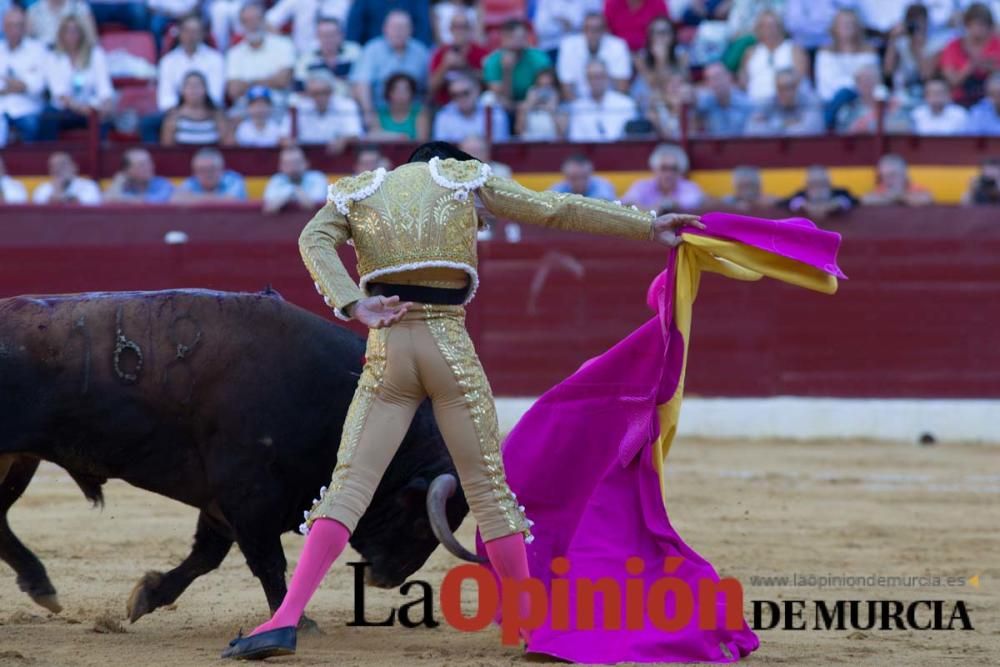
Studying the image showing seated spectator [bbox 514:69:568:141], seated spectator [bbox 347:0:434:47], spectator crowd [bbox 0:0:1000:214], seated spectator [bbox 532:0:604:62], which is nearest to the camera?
spectator crowd [bbox 0:0:1000:214]

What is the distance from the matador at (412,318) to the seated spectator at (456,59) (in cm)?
636

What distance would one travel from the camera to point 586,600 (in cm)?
429

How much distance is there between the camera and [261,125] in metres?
10.2

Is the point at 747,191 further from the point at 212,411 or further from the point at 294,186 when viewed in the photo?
the point at 212,411

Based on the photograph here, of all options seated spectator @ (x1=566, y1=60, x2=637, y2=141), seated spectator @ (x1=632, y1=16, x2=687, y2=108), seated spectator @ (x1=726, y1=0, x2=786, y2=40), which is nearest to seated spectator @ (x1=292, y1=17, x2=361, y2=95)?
seated spectator @ (x1=566, y1=60, x2=637, y2=141)

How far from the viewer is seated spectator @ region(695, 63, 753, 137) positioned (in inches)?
399

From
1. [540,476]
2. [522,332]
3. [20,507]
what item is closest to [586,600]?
[540,476]

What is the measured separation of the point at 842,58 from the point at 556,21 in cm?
189

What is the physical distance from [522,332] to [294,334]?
17.8 ft

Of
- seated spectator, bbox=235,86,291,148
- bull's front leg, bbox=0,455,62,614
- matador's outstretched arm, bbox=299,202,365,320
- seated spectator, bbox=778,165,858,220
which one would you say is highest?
seated spectator, bbox=235,86,291,148

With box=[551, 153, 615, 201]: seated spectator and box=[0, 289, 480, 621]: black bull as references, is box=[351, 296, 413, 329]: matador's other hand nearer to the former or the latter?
box=[0, 289, 480, 621]: black bull

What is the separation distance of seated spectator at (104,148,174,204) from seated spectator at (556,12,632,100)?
2566 millimetres

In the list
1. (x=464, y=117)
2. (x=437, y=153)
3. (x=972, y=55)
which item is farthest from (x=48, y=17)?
(x=437, y=153)

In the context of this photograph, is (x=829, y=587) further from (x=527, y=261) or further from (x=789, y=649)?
(x=527, y=261)
